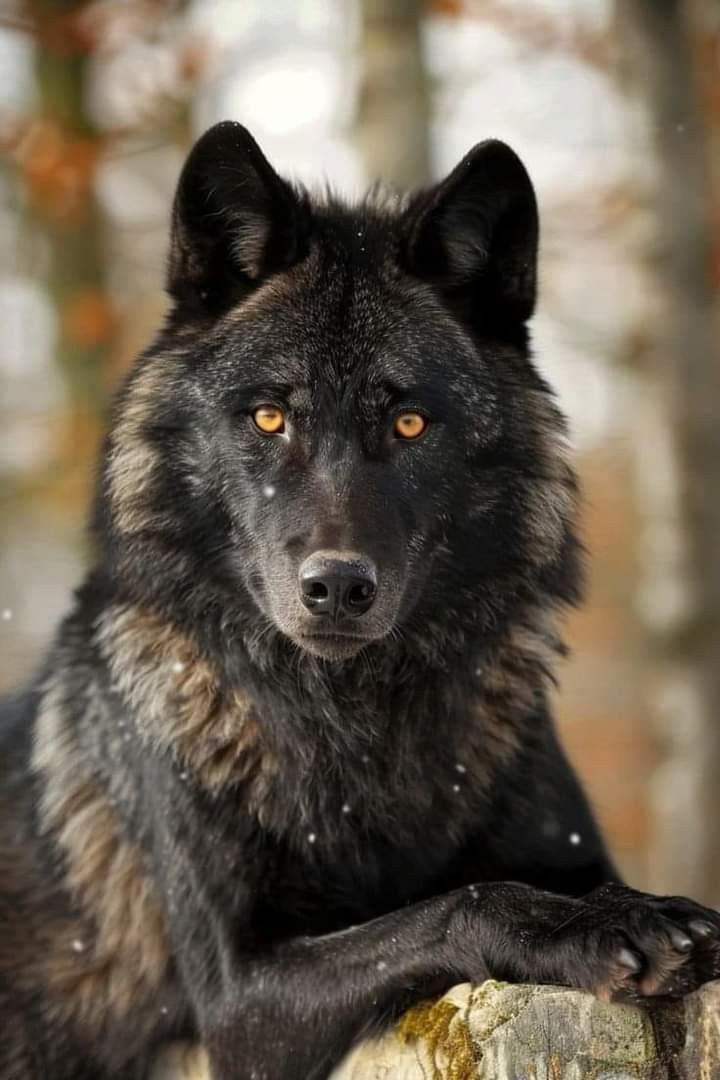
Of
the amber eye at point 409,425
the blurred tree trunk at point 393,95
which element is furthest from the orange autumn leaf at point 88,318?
the amber eye at point 409,425

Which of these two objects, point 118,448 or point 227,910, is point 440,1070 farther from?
point 118,448

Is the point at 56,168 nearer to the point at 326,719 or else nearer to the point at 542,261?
the point at 542,261

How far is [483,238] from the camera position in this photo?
13.0ft

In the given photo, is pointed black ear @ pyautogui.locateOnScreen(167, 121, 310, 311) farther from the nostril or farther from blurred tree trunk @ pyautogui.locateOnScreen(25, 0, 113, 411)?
blurred tree trunk @ pyautogui.locateOnScreen(25, 0, 113, 411)

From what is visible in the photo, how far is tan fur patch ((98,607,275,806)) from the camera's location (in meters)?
3.77

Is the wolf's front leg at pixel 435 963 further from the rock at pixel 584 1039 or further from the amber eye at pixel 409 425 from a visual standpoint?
the amber eye at pixel 409 425

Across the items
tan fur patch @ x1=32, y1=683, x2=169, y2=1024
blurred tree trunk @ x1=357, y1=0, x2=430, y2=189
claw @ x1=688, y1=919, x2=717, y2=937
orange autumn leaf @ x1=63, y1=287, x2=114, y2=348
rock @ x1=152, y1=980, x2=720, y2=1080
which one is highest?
blurred tree trunk @ x1=357, y1=0, x2=430, y2=189

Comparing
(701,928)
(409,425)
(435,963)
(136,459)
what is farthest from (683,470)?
(701,928)

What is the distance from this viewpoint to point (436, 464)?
3715 millimetres

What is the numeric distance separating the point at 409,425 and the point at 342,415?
0.20 m

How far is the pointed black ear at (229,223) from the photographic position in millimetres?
3736

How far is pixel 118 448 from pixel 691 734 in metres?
5.50

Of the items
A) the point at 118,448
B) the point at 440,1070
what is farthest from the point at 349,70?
the point at 440,1070

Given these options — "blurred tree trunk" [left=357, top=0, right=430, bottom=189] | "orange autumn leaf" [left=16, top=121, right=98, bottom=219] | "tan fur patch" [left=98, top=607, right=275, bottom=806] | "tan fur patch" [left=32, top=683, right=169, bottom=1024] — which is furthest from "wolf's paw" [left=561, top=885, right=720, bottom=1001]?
"orange autumn leaf" [left=16, top=121, right=98, bottom=219]
